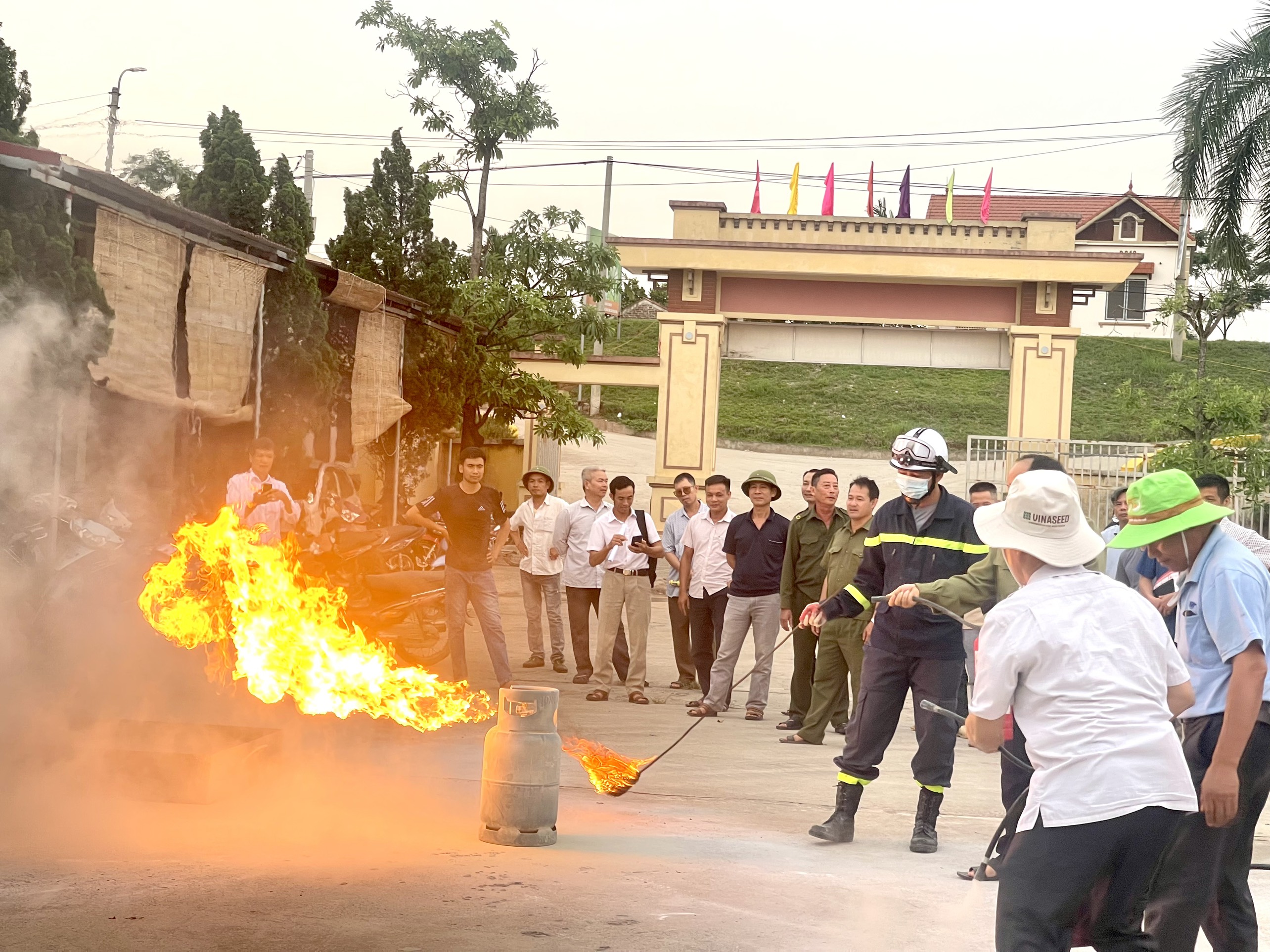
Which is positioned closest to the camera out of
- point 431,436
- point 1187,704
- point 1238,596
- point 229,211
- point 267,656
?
point 1187,704

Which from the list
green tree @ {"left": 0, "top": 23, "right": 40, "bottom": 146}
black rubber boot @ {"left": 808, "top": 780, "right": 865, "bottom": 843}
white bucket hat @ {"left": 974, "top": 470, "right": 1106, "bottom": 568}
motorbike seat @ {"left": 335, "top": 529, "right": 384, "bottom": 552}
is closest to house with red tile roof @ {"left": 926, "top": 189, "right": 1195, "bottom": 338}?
motorbike seat @ {"left": 335, "top": 529, "right": 384, "bottom": 552}

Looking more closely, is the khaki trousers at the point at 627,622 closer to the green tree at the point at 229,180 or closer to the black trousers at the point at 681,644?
the black trousers at the point at 681,644

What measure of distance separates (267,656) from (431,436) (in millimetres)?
12040

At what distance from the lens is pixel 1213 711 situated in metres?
4.20

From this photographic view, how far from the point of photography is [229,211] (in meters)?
13.3

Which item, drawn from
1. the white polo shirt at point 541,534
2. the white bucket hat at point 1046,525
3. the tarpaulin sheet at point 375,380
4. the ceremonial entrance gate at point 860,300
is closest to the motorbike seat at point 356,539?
the white polo shirt at point 541,534

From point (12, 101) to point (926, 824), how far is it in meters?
8.06

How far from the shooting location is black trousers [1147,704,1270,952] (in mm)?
3984

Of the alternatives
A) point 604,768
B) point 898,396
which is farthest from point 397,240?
point 898,396

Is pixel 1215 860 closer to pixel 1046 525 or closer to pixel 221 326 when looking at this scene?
pixel 1046 525

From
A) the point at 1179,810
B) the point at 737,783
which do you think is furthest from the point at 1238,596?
the point at 737,783

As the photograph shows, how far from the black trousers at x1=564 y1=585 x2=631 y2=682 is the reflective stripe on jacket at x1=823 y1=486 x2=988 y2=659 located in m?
4.88

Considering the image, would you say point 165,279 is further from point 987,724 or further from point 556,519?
point 987,724

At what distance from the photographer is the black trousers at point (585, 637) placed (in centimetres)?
1191
